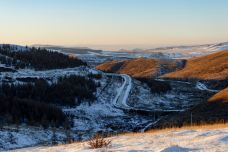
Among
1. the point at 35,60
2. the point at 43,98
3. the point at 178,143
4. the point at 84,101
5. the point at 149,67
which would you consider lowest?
the point at 149,67

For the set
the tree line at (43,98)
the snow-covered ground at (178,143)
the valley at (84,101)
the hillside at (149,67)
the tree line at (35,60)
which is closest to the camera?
the snow-covered ground at (178,143)

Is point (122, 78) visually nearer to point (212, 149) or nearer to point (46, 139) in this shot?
point (46, 139)

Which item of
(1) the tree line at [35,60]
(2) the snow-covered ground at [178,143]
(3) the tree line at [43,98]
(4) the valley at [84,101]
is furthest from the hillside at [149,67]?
(2) the snow-covered ground at [178,143]

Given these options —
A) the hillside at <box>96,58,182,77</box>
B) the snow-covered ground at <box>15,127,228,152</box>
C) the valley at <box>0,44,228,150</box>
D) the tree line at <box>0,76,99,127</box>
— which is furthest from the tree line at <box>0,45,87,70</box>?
the snow-covered ground at <box>15,127,228,152</box>

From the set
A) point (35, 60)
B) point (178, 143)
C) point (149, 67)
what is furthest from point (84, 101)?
point (149, 67)

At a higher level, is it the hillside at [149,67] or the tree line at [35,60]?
the tree line at [35,60]

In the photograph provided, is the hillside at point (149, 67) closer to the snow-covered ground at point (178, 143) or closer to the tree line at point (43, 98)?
the tree line at point (43, 98)

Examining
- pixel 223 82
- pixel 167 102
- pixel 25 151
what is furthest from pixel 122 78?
pixel 25 151

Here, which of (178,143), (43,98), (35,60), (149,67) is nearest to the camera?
(178,143)

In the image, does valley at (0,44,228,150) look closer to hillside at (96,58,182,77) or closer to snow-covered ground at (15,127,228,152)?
snow-covered ground at (15,127,228,152)

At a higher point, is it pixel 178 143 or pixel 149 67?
pixel 178 143

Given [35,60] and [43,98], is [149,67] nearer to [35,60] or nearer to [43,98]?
[35,60]
